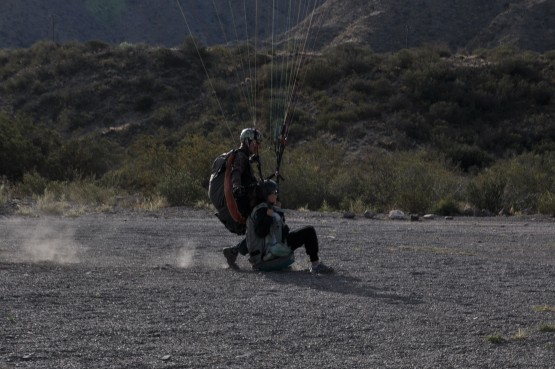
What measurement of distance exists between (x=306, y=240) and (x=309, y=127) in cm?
3513

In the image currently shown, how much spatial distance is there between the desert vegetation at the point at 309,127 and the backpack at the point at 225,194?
12269 millimetres

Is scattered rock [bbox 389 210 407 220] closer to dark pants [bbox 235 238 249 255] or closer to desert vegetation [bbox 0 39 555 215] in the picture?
desert vegetation [bbox 0 39 555 215]

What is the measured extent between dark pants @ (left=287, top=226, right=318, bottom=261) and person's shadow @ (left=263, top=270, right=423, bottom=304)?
248 millimetres

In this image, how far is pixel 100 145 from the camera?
36344 millimetres

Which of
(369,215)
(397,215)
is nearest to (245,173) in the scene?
(369,215)

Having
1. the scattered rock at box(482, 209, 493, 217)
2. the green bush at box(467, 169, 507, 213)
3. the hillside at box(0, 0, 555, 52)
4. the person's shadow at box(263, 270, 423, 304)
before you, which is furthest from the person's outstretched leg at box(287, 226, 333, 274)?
the hillside at box(0, 0, 555, 52)

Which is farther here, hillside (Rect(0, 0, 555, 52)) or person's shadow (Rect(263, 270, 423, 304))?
hillside (Rect(0, 0, 555, 52))

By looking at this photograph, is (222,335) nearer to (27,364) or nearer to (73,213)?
(27,364)

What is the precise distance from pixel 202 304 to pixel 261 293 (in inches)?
40.5

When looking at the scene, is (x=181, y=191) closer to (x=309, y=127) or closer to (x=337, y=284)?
(x=337, y=284)

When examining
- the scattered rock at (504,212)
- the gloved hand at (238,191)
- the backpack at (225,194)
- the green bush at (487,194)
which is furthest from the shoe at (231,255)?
the green bush at (487,194)

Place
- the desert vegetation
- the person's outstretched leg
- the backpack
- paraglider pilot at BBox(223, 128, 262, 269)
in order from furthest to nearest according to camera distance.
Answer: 1. the desert vegetation
2. the person's outstretched leg
3. the backpack
4. paraglider pilot at BBox(223, 128, 262, 269)

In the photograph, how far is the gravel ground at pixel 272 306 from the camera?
762cm

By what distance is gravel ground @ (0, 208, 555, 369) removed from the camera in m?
7.62
